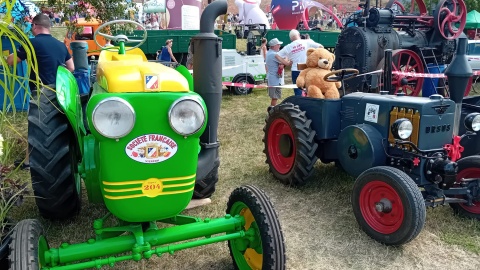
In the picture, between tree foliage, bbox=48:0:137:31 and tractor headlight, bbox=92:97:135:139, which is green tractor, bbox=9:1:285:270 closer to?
tractor headlight, bbox=92:97:135:139

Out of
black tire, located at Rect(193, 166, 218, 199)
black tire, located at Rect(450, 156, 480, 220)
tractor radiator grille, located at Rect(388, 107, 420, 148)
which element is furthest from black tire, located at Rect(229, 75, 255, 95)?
black tire, located at Rect(450, 156, 480, 220)

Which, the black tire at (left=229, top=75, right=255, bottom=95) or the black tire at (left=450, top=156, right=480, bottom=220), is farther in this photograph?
the black tire at (left=229, top=75, right=255, bottom=95)

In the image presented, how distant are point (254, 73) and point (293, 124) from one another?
20.0ft

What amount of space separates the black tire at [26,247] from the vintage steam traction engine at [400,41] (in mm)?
6346

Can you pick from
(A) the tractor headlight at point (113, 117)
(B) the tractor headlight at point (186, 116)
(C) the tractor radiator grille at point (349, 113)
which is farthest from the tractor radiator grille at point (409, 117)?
(A) the tractor headlight at point (113, 117)

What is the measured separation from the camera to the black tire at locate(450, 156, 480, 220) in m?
3.63

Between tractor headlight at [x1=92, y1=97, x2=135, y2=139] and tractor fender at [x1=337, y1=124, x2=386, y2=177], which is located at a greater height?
tractor headlight at [x1=92, y1=97, x2=135, y2=139]

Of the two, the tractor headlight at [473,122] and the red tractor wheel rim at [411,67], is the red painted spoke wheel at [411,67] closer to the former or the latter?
the red tractor wheel rim at [411,67]

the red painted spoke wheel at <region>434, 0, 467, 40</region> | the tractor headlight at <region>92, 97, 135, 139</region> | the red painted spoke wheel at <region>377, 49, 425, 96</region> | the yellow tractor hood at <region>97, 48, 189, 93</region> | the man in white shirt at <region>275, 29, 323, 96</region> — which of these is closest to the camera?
the tractor headlight at <region>92, 97, 135, 139</region>

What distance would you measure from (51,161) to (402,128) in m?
2.55

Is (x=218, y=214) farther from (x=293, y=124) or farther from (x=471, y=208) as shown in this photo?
(x=471, y=208)

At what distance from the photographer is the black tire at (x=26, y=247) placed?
1932 mm

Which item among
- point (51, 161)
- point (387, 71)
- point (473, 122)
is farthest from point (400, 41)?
point (51, 161)

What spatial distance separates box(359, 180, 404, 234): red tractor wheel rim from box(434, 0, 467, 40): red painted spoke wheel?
21.9 ft
